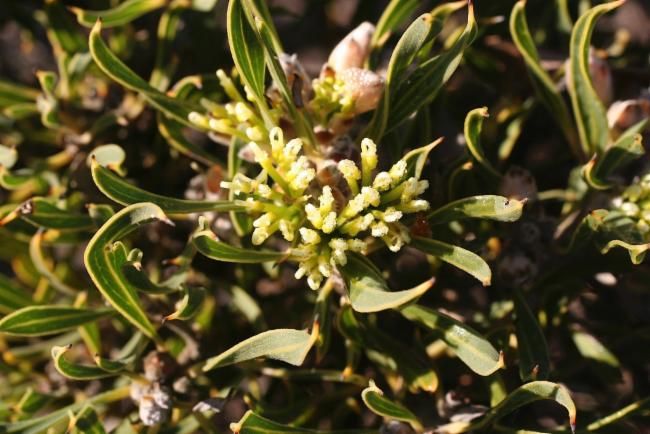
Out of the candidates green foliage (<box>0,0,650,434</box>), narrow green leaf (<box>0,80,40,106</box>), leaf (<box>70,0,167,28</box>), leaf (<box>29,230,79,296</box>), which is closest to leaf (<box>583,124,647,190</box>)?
green foliage (<box>0,0,650,434</box>)

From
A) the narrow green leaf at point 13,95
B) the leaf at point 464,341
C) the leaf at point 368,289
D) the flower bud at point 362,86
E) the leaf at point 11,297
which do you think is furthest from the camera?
the narrow green leaf at point 13,95

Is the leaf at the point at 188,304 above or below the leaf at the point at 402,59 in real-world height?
below

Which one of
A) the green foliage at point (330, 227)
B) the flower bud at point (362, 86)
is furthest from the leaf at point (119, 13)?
the flower bud at point (362, 86)

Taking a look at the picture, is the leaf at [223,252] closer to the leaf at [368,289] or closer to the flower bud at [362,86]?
the leaf at [368,289]

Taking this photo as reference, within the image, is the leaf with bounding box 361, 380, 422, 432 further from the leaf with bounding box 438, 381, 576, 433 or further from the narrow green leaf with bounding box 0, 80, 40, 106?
the narrow green leaf with bounding box 0, 80, 40, 106

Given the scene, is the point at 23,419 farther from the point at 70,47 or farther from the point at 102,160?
the point at 70,47

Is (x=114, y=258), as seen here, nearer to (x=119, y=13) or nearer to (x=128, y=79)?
(x=128, y=79)

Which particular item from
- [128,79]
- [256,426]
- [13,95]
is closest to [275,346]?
[256,426]

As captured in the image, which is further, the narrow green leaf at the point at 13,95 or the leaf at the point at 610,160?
the narrow green leaf at the point at 13,95

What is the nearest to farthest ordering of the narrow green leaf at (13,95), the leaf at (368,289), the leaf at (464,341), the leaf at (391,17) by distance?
the leaf at (368,289), the leaf at (464,341), the leaf at (391,17), the narrow green leaf at (13,95)

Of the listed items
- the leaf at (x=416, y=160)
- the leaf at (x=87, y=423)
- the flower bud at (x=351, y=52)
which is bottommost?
the leaf at (x=87, y=423)
